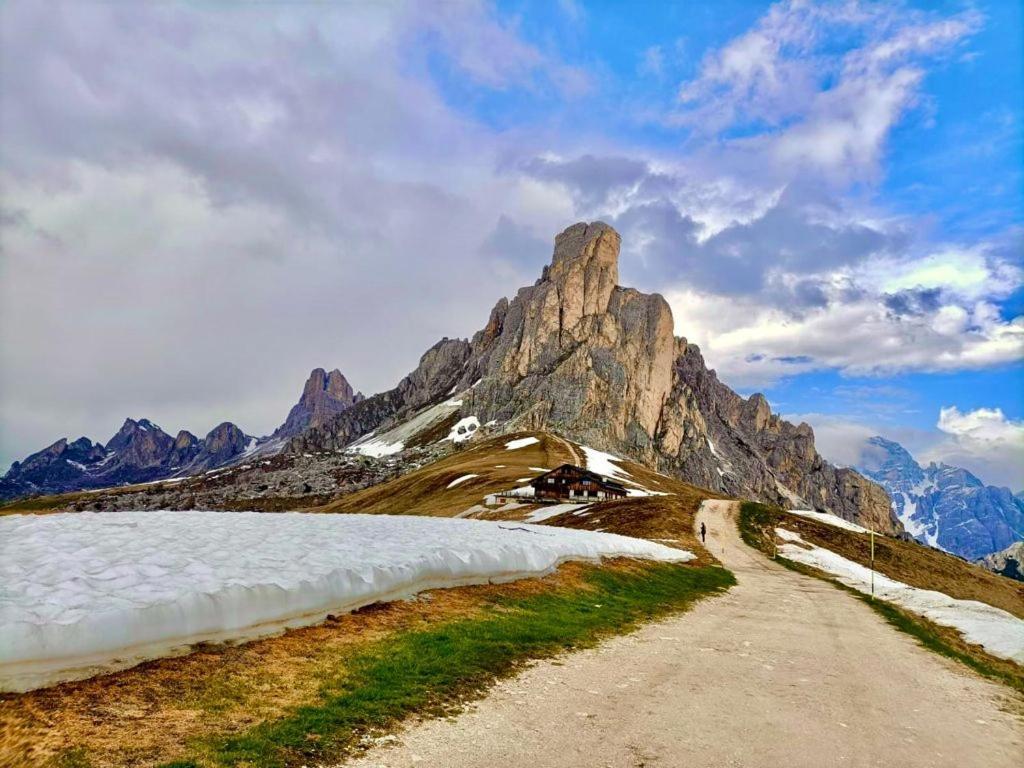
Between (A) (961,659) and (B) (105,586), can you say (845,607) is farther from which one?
(B) (105,586)

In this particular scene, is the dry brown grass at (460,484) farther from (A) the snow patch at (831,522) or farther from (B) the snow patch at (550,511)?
(A) the snow patch at (831,522)

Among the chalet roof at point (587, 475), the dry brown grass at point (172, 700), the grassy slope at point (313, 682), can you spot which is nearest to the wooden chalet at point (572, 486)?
the chalet roof at point (587, 475)

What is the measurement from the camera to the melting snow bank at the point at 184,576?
10.9 meters

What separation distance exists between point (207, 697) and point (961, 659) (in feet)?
77.5

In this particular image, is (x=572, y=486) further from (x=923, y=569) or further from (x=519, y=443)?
(x=519, y=443)

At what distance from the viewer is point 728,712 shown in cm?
1183

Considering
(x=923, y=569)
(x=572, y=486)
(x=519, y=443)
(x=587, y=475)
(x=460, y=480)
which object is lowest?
(x=923, y=569)

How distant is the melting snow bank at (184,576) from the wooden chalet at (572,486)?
69.8 meters

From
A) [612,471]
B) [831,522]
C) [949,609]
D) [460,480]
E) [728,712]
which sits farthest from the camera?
[612,471]

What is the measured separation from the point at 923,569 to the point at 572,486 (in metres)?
49.4

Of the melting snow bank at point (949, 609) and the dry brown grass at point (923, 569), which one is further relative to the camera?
the dry brown grass at point (923, 569)

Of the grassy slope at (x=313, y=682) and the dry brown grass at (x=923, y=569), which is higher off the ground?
the grassy slope at (x=313, y=682)

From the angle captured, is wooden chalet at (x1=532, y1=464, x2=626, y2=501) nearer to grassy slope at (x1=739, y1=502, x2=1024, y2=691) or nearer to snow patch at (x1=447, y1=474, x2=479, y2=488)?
snow patch at (x1=447, y1=474, x2=479, y2=488)

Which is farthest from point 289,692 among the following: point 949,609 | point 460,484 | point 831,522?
point 460,484
